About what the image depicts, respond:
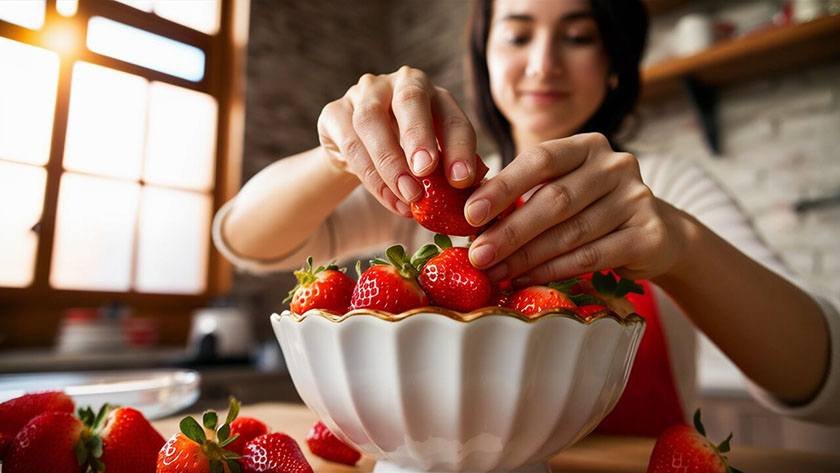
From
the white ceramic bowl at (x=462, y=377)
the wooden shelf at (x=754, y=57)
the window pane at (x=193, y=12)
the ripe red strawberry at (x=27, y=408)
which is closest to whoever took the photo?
the white ceramic bowl at (x=462, y=377)

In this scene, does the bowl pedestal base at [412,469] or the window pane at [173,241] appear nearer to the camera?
the bowl pedestal base at [412,469]

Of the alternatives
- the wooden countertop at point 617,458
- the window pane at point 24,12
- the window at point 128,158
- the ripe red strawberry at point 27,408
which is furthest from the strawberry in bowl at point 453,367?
the window at point 128,158

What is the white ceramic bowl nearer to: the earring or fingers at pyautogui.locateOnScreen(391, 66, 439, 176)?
fingers at pyautogui.locateOnScreen(391, 66, 439, 176)

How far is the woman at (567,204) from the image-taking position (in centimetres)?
42

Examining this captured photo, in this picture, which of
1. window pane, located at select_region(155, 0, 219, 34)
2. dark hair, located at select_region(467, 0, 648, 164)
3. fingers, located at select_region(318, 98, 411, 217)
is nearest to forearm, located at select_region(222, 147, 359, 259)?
fingers, located at select_region(318, 98, 411, 217)

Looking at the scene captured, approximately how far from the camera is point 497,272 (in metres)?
0.40

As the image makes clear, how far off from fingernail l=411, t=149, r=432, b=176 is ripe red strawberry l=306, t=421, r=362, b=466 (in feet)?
0.78

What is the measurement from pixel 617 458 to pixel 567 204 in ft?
0.86

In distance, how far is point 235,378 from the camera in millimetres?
1922

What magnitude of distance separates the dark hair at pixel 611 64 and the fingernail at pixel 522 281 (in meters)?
0.74

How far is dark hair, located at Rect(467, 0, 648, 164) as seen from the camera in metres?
1.01

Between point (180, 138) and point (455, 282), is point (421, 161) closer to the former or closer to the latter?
point (455, 282)

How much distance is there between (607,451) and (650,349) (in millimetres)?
478

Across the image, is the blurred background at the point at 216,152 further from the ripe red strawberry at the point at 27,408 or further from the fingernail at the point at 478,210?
the fingernail at the point at 478,210
